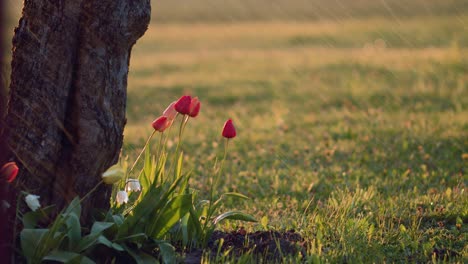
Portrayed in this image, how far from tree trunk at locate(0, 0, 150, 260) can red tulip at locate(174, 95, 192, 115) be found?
345mm

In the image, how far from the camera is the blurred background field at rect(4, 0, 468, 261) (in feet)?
15.8

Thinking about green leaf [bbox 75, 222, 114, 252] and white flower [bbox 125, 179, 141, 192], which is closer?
green leaf [bbox 75, 222, 114, 252]

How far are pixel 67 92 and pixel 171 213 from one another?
0.86 m

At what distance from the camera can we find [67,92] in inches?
148

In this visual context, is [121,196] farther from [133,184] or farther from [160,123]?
[160,123]

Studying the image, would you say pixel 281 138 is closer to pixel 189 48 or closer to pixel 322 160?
pixel 322 160

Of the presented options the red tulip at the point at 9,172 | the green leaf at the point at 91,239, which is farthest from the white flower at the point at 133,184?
the red tulip at the point at 9,172

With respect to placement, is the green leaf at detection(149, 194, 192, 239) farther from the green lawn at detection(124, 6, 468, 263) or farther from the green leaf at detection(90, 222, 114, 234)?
the green lawn at detection(124, 6, 468, 263)

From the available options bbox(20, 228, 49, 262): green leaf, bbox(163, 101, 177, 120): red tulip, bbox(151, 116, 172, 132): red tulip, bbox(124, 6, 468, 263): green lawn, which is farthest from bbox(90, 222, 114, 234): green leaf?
bbox(124, 6, 468, 263): green lawn

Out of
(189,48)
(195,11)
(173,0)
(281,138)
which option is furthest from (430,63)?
(173,0)

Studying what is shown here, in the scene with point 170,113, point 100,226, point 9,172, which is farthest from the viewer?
point 170,113

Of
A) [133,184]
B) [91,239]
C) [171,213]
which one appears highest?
[133,184]

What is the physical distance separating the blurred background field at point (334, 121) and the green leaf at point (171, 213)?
0.80 m

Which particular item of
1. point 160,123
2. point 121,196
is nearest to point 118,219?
point 121,196
